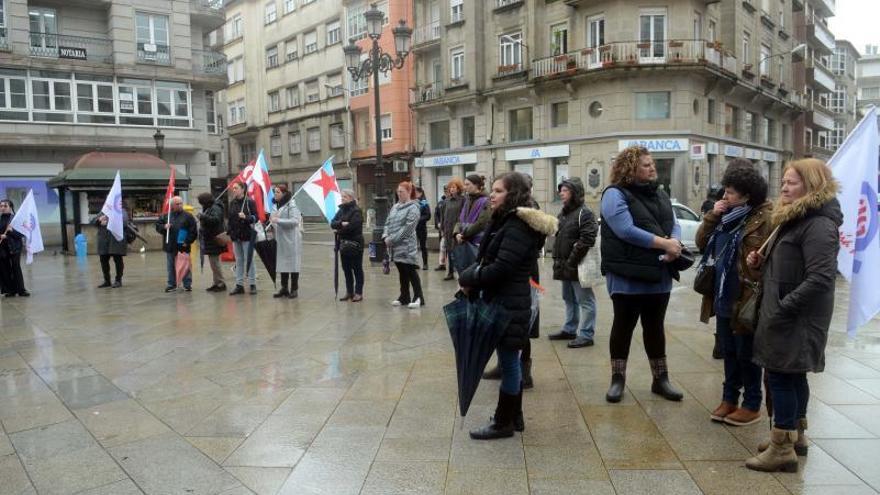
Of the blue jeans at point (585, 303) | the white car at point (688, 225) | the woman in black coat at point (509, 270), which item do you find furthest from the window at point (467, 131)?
the woman in black coat at point (509, 270)

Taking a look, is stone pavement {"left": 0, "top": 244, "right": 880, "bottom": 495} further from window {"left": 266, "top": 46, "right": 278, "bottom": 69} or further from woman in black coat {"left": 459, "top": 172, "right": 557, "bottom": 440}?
window {"left": 266, "top": 46, "right": 278, "bottom": 69}

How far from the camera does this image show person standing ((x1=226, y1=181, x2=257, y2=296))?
10.3 metres

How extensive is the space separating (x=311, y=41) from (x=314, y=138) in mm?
6095

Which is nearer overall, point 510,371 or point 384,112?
point 510,371

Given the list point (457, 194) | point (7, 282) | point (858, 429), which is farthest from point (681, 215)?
point (7, 282)

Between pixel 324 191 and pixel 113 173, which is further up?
pixel 113 173

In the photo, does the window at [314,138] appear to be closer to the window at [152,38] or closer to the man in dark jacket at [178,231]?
the window at [152,38]

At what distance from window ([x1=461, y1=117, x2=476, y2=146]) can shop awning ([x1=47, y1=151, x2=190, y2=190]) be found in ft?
49.3

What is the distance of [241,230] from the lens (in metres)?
10.4

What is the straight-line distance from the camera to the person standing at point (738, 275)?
4.19m

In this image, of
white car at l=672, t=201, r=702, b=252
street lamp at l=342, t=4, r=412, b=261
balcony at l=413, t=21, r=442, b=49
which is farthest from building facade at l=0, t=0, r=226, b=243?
white car at l=672, t=201, r=702, b=252

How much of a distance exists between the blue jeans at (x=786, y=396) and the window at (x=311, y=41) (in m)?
40.3

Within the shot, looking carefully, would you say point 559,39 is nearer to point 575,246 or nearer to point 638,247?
point 575,246

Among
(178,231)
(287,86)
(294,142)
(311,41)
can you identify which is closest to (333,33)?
(311,41)
